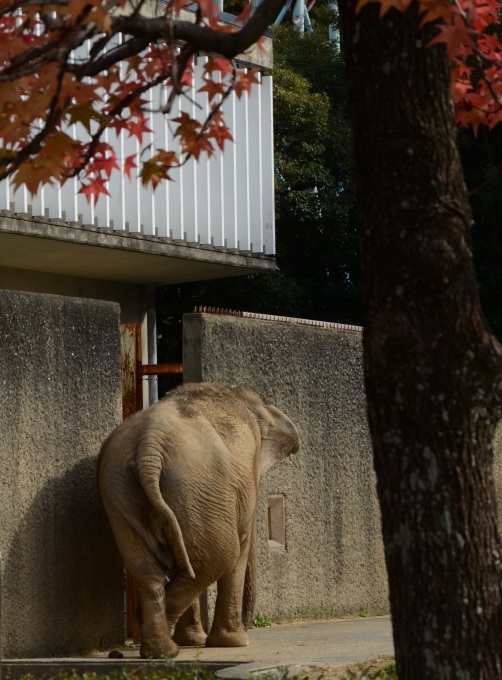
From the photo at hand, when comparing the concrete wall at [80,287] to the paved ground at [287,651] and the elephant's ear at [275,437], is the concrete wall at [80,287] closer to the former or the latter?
the elephant's ear at [275,437]

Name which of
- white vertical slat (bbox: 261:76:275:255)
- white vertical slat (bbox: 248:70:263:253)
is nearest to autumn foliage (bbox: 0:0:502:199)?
white vertical slat (bbox: 248:70:263:253)

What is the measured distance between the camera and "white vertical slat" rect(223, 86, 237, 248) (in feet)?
46.1

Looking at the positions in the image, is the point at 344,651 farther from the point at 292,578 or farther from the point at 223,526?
the point at 292,578

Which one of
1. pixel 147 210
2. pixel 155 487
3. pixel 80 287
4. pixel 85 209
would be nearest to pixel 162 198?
pixel 147 210

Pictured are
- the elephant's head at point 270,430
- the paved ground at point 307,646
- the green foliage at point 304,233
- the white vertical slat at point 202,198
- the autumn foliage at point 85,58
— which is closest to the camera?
the autumn foliage at point 85,58

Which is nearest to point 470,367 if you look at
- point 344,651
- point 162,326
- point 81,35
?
point 81,35

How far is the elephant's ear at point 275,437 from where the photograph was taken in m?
8.81

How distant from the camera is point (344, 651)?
24.8 ft

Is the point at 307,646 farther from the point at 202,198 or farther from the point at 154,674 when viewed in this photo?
A: the point at 202,198

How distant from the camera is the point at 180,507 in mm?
7594

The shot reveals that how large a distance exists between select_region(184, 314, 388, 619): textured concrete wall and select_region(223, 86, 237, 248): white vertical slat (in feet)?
10.8

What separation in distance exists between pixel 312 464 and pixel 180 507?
9.30 ft

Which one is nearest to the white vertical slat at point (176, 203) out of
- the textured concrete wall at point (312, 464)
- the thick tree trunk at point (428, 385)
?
the textured concrete wall at point (312, 464)

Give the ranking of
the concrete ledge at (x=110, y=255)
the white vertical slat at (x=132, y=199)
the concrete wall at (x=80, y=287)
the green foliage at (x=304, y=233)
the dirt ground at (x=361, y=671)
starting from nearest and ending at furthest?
the dirt ground at (x=361, y=671), the concrete ledge at (x=110, y=255), the white vertical slat at (x=132, y=199), the concrete wall at (x=80, y=287), the green foliage at (x=304, y=233)
